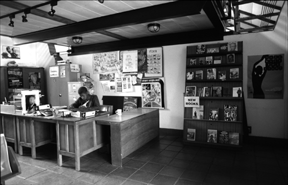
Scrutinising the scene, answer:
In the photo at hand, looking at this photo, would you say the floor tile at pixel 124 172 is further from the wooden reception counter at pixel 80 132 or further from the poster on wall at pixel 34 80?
the poster on wall at pixel 34 80

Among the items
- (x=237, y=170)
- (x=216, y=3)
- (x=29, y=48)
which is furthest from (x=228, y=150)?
(x=29, y=48)

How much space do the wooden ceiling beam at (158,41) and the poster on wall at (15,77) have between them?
2.57 m

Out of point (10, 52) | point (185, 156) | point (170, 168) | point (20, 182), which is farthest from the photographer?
point (10, 52)

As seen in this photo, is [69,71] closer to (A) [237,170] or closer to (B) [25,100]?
(B) [25,100]

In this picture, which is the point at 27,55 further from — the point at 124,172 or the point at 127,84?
the point at 124,172

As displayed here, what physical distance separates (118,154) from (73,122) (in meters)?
1.02

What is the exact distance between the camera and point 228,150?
4547 millimetres

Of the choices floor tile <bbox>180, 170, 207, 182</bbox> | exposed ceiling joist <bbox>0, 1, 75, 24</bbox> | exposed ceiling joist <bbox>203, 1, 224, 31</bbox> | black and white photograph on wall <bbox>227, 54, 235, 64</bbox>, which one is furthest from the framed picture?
black and white photograph on wall <bbox>227, 54, 235, 64</bbox>

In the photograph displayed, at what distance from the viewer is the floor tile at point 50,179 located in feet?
10.4

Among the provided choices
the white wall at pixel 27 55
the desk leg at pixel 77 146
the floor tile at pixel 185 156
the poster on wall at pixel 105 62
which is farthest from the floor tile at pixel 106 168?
the white wall at pixel 27 55

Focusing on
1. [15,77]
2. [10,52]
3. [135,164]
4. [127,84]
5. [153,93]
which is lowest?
[135,164]

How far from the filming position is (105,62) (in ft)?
21.9

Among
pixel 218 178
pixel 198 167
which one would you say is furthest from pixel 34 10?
pixel 218 178

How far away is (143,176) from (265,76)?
3.66 m
